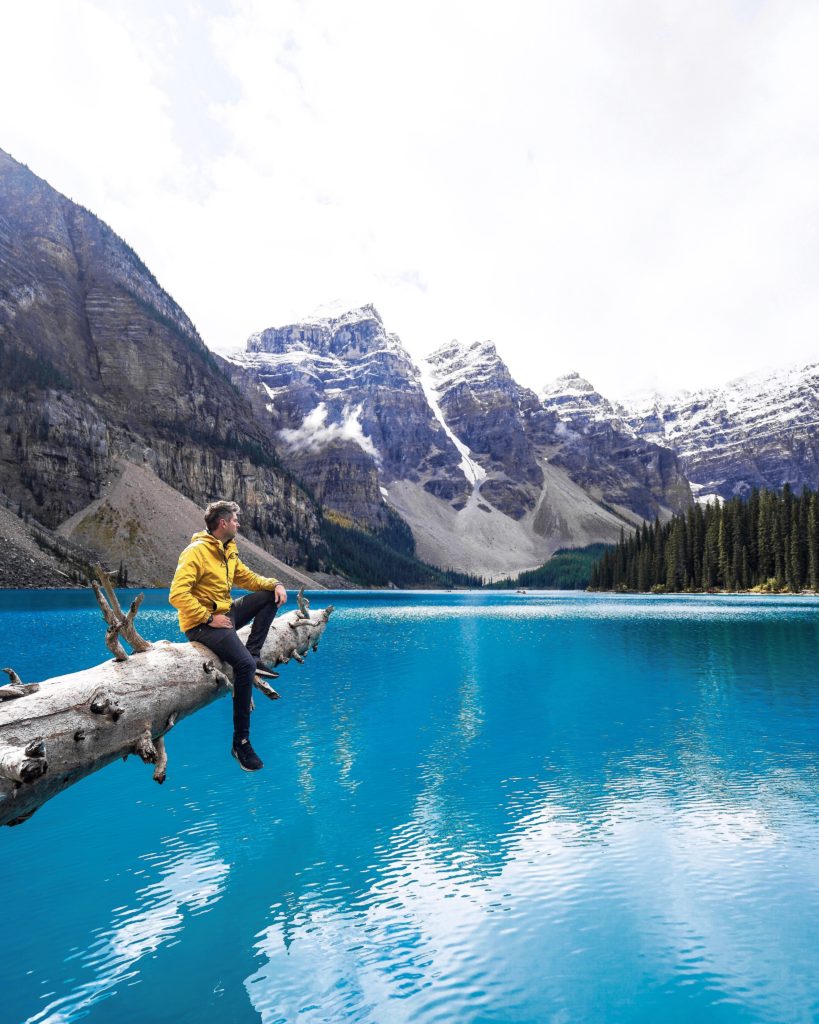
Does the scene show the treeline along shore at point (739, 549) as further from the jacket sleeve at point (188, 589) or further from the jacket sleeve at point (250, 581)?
the jacket sleeve at point (188, 589)

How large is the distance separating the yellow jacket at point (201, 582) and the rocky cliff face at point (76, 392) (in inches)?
5233

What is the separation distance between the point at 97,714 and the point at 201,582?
2331 mm

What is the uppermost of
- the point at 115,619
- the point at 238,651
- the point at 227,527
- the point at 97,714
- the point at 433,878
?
the point at 227,527

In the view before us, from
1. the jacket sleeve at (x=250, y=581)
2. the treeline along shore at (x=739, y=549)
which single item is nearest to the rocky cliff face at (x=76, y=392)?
the treeline along shore at (x=739, y=549)

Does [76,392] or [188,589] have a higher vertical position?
[76,392]

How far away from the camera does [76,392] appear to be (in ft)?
508

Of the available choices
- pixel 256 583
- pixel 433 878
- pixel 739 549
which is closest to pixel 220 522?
pixel 256 583

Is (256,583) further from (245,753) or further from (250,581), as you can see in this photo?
(245,753)

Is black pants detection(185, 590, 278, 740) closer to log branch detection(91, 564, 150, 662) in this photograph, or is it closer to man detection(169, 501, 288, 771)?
man detection(169, 501, 288, 771)

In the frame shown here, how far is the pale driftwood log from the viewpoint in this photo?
529 cm

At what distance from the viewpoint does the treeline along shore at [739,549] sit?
10231 cm

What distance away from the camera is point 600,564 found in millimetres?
170500

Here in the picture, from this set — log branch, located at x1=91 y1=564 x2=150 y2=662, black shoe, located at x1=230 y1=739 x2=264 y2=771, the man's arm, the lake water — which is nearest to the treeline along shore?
the lake water

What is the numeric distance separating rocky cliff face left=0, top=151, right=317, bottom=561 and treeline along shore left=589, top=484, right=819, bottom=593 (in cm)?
11551
